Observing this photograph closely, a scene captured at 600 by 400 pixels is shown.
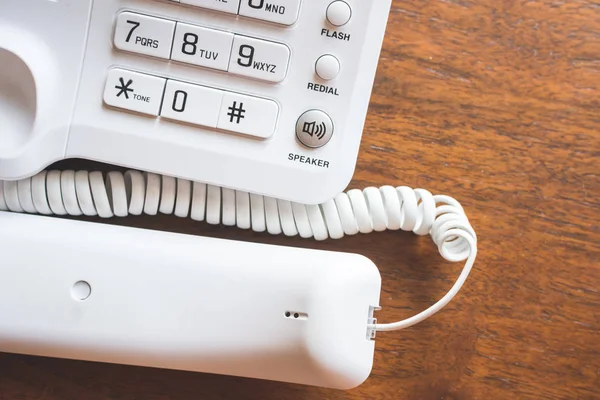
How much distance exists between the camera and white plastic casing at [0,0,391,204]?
455 millimetres

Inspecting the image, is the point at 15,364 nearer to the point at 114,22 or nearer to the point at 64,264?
the point at 64,264

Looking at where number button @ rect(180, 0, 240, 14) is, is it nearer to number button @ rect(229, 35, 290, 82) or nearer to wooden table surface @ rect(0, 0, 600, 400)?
number button @ rect(229, 35, 290, 82)

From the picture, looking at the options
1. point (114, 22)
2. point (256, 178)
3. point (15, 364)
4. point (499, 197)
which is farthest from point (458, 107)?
point (15, 364)

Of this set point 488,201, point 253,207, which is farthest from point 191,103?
point 488,201

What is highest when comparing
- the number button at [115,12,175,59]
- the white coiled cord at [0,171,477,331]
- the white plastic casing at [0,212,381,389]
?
the number button at [115,12,175,59]

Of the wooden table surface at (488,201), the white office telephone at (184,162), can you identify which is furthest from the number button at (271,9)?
the wooden table surface at (488,201)

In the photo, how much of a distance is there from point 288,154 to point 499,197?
0.71 ft

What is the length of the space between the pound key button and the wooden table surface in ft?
0.28

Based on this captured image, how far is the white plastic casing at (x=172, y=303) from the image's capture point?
0.47 meters

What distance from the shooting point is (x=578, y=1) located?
562 millimetres

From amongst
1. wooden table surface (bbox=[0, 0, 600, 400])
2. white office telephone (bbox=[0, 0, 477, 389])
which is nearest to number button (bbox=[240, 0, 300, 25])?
white office telephone (bbox=[0, 0, 477, 389])

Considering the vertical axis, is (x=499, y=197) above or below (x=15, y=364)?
above

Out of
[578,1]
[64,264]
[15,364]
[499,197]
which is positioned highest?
[578,1]

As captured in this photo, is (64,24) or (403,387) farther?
(403,387)
